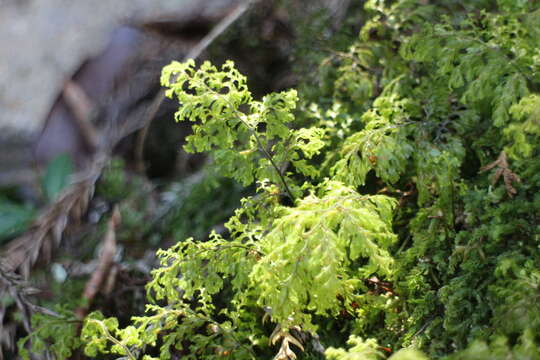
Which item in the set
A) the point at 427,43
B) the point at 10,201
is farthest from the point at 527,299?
the point at 10,201

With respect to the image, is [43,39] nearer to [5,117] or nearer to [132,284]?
[5,117]

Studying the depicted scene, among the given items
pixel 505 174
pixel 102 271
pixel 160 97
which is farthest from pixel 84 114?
pixel 505 174

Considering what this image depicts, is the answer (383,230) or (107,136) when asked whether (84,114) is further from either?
(383,230)

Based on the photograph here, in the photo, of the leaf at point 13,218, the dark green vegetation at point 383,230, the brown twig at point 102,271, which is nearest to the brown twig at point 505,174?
the dark green vegetation at point 383,230

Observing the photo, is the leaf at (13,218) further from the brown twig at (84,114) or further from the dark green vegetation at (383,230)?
the dark green vegetation at (383,230)

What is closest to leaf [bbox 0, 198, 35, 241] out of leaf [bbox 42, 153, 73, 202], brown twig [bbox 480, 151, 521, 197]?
leaf [bbox 42, 153, 73, 202]
